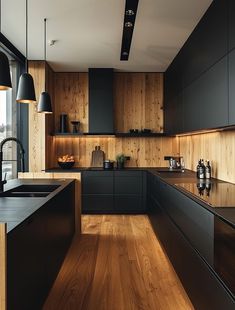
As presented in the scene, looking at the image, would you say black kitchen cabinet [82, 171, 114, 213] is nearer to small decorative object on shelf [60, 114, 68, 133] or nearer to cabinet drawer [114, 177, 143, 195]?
cabinet drawer [114, 177, 143, 195]

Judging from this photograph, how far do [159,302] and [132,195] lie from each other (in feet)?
9.76

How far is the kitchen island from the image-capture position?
58.5 inches

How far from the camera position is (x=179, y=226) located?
8.71ft

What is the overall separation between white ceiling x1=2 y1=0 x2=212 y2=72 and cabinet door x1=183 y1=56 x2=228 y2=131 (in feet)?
2.41

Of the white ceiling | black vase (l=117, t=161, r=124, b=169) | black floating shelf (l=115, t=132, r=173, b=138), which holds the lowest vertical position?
black vase (l=117, t=161, r=124, b=169)

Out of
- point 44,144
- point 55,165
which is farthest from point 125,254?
point 55,165

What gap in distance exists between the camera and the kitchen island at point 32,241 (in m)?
1.49

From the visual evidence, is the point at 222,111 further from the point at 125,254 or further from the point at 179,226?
the point at 125,254

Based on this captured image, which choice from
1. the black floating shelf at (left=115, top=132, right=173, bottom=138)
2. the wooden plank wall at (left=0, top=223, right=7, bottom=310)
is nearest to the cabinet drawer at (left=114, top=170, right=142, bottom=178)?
the black floating shelf at (left=115, top=132, right=173, bottom=138)

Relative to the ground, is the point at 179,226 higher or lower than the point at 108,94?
lower

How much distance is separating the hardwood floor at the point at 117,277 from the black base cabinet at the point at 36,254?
15 cm

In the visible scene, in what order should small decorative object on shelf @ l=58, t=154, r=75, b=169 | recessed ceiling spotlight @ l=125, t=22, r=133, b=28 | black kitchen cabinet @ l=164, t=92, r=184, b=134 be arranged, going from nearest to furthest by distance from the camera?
recessed ceiling spotlight @ l=125, t=22, r=133, b=28
black kitchen cabinet @ l=164, t=92, r=184, b=134
small decorative object on shelf @ l=58, t=154, r=75, b=169

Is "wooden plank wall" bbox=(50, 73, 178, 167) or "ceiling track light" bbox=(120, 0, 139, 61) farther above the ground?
"ceiling track light" bbox=(120, 0, 139, 61)

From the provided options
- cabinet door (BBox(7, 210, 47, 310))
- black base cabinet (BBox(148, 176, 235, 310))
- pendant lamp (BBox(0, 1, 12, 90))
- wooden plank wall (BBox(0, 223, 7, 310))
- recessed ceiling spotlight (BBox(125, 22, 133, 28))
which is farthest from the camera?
recessed ceiling spotlight (BBox(125, 22, 133, 28))
